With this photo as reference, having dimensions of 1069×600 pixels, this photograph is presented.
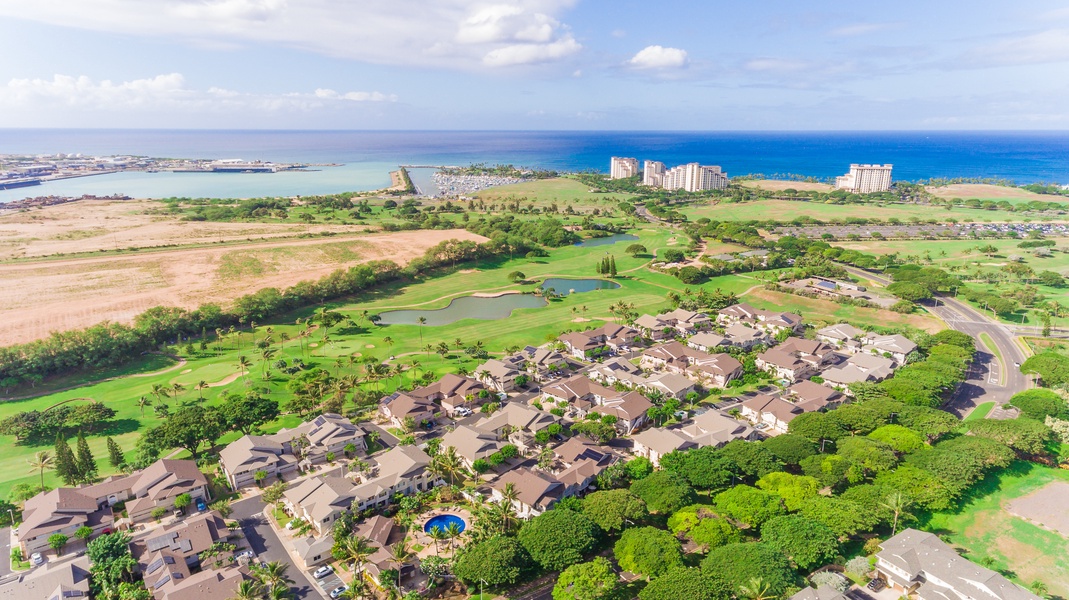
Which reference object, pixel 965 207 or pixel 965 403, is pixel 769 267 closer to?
pixel 965 403

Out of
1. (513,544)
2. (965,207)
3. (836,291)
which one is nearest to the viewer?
(513,544)

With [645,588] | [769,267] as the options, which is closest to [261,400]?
[645,588]

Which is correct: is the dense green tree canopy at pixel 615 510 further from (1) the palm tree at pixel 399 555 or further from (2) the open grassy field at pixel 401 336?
(2) the open grassy field at pixel 401 336

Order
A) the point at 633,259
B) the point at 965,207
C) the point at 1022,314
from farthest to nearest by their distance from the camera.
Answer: the point at 965,207, the point at 633,259, the point at 1022,314

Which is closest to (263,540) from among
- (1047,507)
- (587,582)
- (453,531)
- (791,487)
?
(453,531)

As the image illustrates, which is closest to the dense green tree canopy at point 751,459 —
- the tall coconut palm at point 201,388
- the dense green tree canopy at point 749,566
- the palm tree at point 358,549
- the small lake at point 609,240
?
the dense green tree canopy at point 749,566

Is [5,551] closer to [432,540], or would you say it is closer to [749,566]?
[432,540]
